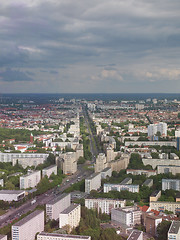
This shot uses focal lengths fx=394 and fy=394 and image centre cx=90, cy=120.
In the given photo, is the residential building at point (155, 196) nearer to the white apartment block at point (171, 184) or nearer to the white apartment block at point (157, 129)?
the white apartment block at point (171, 184)

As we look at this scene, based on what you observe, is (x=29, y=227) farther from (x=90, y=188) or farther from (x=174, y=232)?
(x=90, y=188)

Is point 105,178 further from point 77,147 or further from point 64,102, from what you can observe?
point 64,102

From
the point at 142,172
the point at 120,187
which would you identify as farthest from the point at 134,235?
the point at 142,172

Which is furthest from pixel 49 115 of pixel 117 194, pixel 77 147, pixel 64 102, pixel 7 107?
pixel 117 194

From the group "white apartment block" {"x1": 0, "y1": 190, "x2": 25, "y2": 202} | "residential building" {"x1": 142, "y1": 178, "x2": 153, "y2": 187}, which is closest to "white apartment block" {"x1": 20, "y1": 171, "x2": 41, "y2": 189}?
"white apartment block" {"x1": 0, "y1": 190, "x2": 25, "y2": 202}

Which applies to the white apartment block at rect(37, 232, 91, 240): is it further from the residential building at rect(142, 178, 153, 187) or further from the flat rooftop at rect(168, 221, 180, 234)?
the residential building at rect(142, 178, 153, 187)
